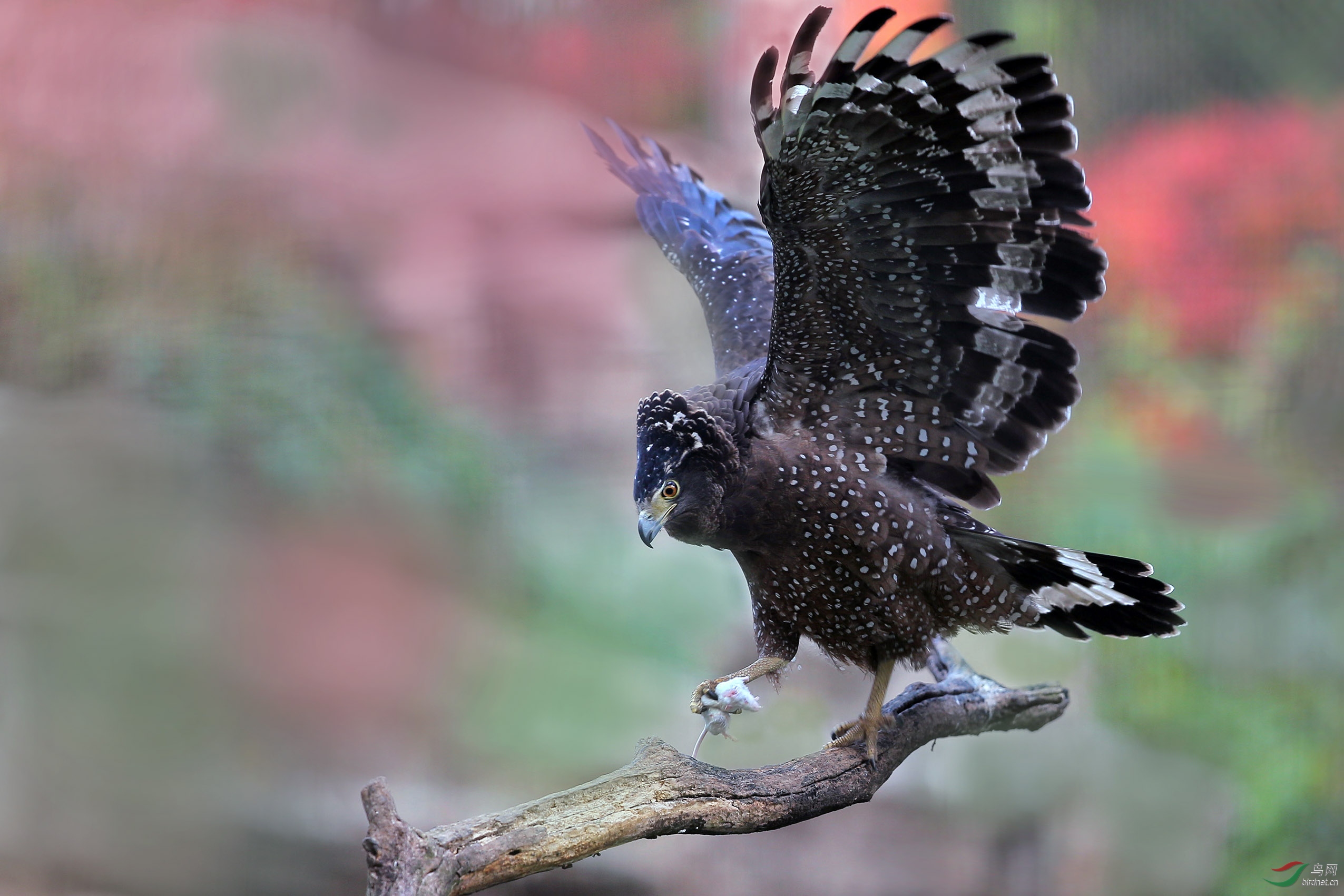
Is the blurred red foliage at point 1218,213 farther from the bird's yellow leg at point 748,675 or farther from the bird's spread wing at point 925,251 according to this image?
the bird's yellow leg at point 748,675

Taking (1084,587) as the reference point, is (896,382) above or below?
above

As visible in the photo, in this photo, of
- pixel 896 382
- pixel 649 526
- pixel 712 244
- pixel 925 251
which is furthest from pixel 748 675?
pixel 712 244

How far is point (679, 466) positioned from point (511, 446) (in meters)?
1.24

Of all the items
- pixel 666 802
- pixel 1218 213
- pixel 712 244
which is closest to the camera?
pixel 666 802

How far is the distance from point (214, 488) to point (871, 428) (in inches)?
74.1

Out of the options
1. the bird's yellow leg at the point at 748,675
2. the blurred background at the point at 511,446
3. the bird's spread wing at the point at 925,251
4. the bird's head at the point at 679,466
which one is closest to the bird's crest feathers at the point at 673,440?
the bird's head at the point at 679,466

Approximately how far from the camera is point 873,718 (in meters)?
1.75

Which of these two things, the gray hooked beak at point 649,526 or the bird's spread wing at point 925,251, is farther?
the gray hooked beak at point 649,526

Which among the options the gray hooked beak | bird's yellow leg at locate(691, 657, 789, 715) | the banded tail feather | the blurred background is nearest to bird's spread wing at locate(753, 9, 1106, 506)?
the banded tail feather

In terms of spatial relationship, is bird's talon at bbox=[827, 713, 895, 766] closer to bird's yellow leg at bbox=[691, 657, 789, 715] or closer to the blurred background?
bird's yellow leg at bbox=[691, 657, 789, 715]

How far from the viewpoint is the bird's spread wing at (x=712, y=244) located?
2045mm

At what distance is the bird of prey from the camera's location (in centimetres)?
132

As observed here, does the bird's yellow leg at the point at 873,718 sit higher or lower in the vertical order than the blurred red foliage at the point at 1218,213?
lower

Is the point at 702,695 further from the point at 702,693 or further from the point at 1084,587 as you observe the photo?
the point at 1084,587
